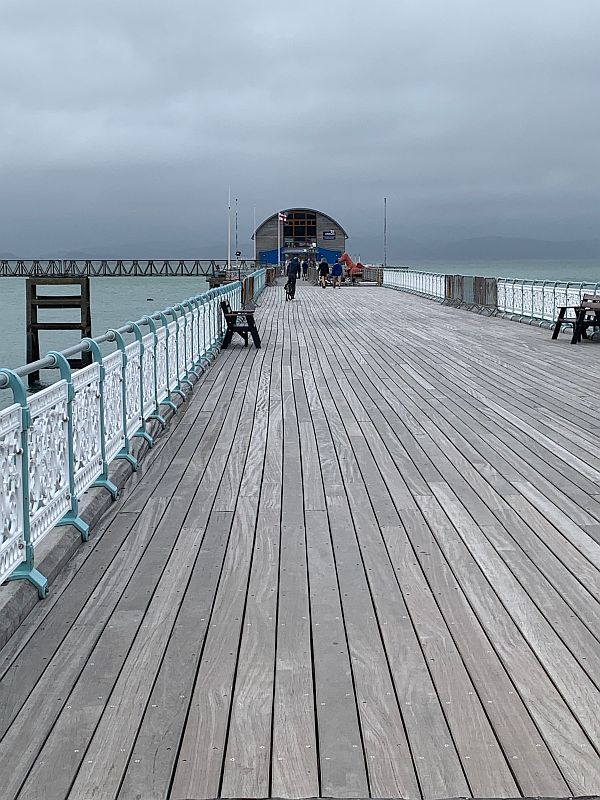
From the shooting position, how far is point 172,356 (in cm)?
1042

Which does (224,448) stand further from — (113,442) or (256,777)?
(256,777)

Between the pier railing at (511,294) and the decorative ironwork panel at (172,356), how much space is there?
9.63 metres

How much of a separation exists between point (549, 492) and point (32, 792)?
14.1ft

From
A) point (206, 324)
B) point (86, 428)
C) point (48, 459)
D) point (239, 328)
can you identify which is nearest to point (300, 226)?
point (239, 328)

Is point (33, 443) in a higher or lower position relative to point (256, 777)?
higher

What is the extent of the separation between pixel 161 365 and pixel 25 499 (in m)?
5.22

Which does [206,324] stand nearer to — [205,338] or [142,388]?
[205,338]

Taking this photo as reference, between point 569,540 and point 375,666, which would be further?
point 569,540

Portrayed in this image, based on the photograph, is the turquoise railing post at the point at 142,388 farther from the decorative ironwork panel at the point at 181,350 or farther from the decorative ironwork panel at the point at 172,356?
the decorative ironwork panel at the point at 181,350

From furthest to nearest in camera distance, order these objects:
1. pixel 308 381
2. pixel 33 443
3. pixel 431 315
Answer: pixel 431 315
pixel 308 381
pixel 33 443

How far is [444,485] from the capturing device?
21.5 feet

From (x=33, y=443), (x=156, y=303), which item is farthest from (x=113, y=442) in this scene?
(x=156, y=303)

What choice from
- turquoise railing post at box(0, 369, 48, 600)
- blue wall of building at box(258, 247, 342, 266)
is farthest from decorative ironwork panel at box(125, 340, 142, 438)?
blue wall of building at box(258, 247, 342, 266)

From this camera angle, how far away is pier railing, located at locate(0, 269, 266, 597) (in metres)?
4.34
